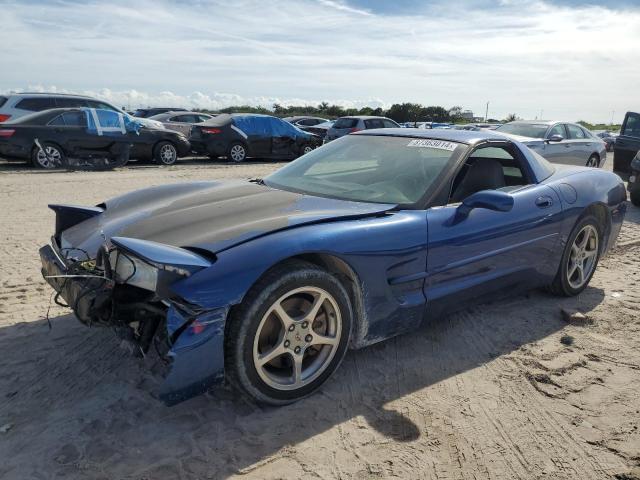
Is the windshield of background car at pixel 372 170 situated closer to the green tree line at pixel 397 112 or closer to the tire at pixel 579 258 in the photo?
the tire at pixel 579 258

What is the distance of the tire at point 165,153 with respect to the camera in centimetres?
1274

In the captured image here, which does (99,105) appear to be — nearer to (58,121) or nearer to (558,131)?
(58,121)

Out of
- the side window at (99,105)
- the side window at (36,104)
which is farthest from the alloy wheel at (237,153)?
the side window at (36,104)

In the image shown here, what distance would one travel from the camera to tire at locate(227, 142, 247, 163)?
14008mm

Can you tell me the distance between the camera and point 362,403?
280cm

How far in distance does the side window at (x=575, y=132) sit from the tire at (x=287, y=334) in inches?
416

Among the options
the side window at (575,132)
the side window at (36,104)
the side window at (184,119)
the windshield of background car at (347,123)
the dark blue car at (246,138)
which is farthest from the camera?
the windshield of background car at (347,123)

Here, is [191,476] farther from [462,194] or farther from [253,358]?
[462,194]

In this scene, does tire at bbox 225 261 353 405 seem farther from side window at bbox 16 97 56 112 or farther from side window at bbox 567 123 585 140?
side window at bbox 16 97 56 112

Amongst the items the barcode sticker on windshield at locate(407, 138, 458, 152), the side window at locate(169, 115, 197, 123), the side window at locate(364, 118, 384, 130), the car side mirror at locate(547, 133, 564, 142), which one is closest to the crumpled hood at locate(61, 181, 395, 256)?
the barcode sticker on windshield at locate(407, 138, 458, 152)

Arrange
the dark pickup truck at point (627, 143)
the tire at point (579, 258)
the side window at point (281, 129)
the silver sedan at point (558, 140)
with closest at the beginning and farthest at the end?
the tire at point (579, 258), the silver sedan at point (558, 140), the dark pickup truck at point (627, 143), the side window at point (281, 129)

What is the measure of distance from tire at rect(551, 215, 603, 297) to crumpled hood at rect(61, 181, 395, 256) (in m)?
1.89

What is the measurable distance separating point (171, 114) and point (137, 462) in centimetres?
1531

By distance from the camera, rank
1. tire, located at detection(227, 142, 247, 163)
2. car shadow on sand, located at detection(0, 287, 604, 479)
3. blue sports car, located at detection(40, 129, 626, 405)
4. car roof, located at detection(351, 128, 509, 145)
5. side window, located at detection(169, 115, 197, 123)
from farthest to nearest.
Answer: side window, located at detection(169, 115, 197, 123) < tire, located at detection(227, 142, 247, 163) < car roof, located at detection(351, 128, 509, 145) < blue sports car, located at detection(40, 129, 626, 405) < car shadow on sand, located at detection(0, 287, 604, 479)
